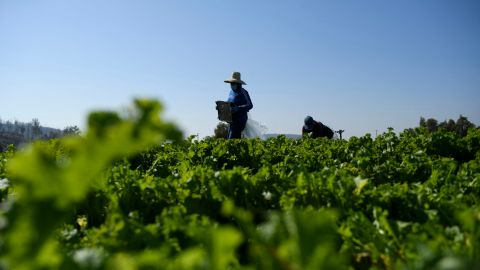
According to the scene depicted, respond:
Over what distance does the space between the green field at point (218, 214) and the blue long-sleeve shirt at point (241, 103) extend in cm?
739

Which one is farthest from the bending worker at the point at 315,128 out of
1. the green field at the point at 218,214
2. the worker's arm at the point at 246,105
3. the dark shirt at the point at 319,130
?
the green field at the point at 218,214

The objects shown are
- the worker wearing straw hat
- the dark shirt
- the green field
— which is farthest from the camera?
the dark shirt

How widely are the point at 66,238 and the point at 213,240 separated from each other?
4.85ft

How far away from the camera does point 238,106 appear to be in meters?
12.4

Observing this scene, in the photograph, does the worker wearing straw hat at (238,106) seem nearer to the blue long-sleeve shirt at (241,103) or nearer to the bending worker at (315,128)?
the blue long-sleeve shirt at (241,103)

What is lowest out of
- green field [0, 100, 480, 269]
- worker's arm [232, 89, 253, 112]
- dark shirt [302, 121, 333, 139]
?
green field [0, 100, 480, 269]

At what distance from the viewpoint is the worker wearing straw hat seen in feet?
41.0

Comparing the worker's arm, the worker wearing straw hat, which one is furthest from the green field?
the worker wearing straw hat

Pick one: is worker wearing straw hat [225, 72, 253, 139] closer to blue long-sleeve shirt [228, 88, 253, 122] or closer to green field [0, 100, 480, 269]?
blue long-sleeve shirt [228, 88, 253, 122]

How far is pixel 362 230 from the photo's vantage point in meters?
2.06

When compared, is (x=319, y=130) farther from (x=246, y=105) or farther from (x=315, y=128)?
(x=246, y=105)

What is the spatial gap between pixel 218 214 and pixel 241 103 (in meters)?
10.1

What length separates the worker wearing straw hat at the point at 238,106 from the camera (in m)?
12.5

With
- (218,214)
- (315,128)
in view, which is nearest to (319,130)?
(315,128)
